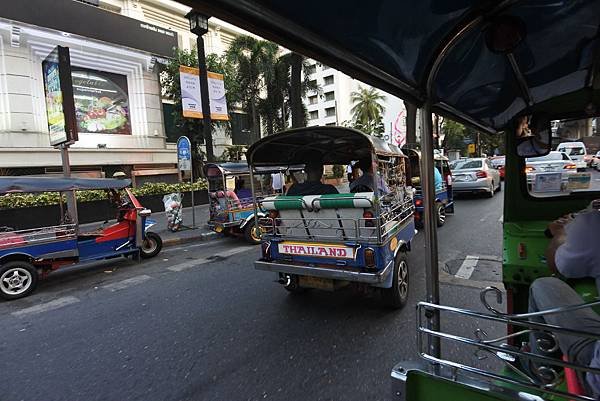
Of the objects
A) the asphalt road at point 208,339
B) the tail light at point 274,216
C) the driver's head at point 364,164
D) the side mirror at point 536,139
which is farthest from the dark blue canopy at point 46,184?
the side mirror at point 536,139

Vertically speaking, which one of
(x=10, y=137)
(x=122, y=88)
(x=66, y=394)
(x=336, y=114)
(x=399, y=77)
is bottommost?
(x=66, y=394)

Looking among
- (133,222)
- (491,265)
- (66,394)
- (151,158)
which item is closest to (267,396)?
(66,394)

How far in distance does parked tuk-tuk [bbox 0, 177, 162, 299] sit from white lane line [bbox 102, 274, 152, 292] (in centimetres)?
93

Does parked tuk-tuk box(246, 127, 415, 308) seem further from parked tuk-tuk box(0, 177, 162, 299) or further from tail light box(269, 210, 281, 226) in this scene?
parked tuk-tuk box(0, 177, 162, 299)

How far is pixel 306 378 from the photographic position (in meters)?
3.01

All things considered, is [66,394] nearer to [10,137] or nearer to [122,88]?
[10,137]

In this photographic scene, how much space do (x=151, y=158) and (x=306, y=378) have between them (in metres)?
19.9

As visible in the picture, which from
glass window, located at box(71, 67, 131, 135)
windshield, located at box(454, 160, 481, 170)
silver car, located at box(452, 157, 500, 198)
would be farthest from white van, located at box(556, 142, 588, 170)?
glass window, located at box(71, 67, 131, 135)

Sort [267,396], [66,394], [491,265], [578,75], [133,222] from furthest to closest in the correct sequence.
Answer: [133,222] < [491,265] < [66,394] < [267,396] < [578,75]

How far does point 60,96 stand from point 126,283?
20.3 feet

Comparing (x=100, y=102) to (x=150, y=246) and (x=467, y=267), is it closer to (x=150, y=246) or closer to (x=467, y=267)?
(x=150, y=246)

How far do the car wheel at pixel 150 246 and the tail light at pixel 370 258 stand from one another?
6.08m

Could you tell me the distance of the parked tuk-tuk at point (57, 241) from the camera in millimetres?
5848

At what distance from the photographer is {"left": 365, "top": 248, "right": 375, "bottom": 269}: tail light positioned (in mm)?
3838
